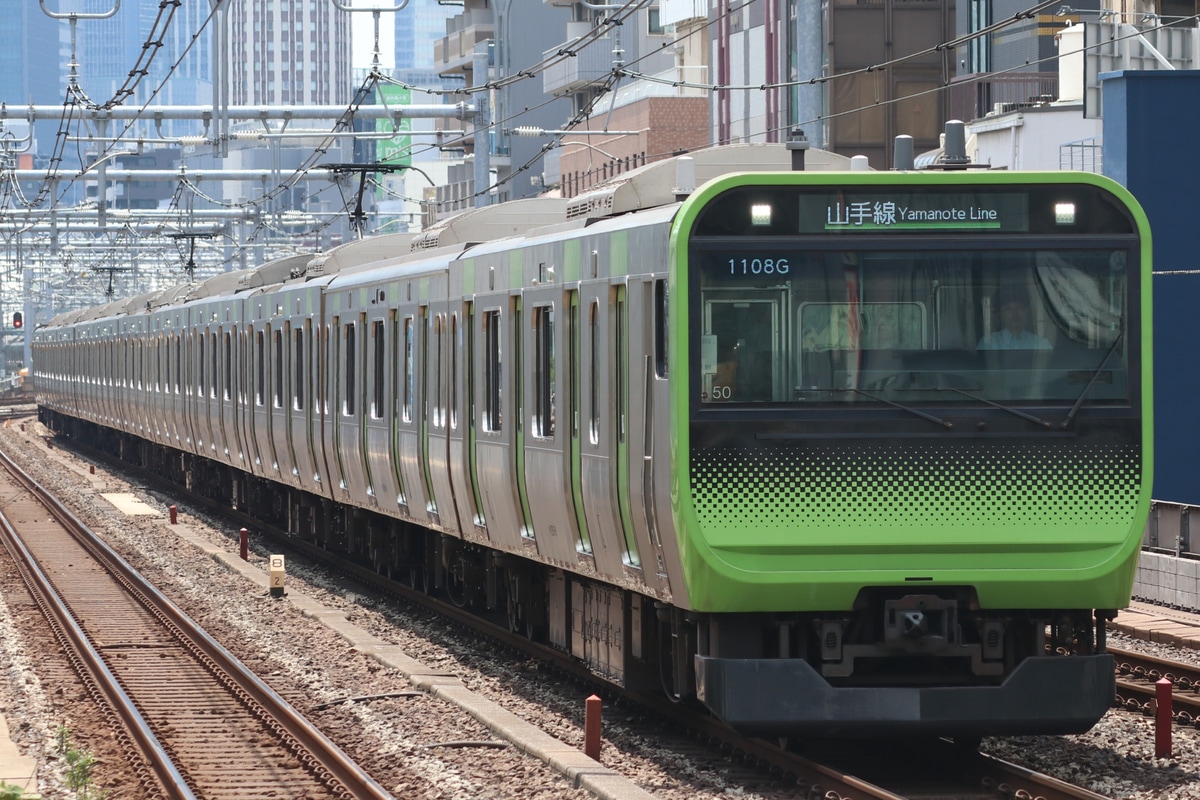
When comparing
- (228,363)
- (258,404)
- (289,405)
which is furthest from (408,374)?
(228,363)

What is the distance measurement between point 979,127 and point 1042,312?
94.2ft

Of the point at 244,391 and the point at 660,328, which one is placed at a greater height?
the point at 660,328

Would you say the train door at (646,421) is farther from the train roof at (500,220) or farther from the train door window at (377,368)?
the train door window at (377,368)

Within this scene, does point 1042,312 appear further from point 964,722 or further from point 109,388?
point 109,388

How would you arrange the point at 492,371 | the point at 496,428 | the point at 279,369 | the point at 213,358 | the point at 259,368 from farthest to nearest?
the point at 213,358 → the point at 259,368 → the point at 279,369 → the point at 492,371 → the point at 496,428

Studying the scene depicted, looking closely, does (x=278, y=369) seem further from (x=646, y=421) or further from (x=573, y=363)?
(x=646, y=421)

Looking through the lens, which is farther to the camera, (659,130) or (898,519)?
(659,130)

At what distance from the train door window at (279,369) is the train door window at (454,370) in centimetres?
863

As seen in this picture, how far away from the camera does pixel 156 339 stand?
3603 centimetres

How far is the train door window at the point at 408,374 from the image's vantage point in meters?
16.6

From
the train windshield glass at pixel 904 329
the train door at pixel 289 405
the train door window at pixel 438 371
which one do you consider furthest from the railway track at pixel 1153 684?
the train door at pixel 289 405

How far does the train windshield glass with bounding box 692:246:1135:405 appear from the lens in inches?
384

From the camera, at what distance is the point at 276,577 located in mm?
19781

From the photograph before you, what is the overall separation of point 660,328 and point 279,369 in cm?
1433
